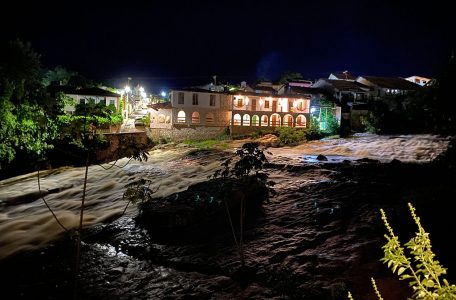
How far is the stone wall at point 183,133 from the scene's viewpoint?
4306 centimetres

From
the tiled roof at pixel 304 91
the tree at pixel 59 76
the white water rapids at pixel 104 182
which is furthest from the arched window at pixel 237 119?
the tree at pixel 59 76

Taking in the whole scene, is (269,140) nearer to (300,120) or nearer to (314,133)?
(314,133)

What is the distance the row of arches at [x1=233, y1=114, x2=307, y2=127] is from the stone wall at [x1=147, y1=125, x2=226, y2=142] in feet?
13.2

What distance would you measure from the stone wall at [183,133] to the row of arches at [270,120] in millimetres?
4038

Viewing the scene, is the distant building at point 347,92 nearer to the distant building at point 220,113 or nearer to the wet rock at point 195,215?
the distant building at point 220,113

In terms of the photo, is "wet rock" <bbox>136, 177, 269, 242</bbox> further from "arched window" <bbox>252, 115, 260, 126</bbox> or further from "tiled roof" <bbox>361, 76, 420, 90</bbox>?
"tiled roof" <bbox>361, 76, 420, 90</bbox>

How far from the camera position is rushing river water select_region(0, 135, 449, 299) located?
9758 millimetres

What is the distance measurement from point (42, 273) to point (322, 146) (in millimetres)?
32108

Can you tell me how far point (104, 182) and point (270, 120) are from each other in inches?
1164

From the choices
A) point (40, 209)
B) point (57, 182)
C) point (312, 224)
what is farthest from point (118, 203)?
point (312, 224)

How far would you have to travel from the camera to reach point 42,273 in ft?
35.3

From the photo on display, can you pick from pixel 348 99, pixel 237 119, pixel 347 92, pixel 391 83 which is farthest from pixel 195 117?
pixel 391 83

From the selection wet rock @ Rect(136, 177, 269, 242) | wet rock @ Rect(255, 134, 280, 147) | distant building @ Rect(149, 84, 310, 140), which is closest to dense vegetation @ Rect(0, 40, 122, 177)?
wet rock @ Rect(136, 177, 269, 242)

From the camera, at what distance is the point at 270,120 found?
48000 millimetres
